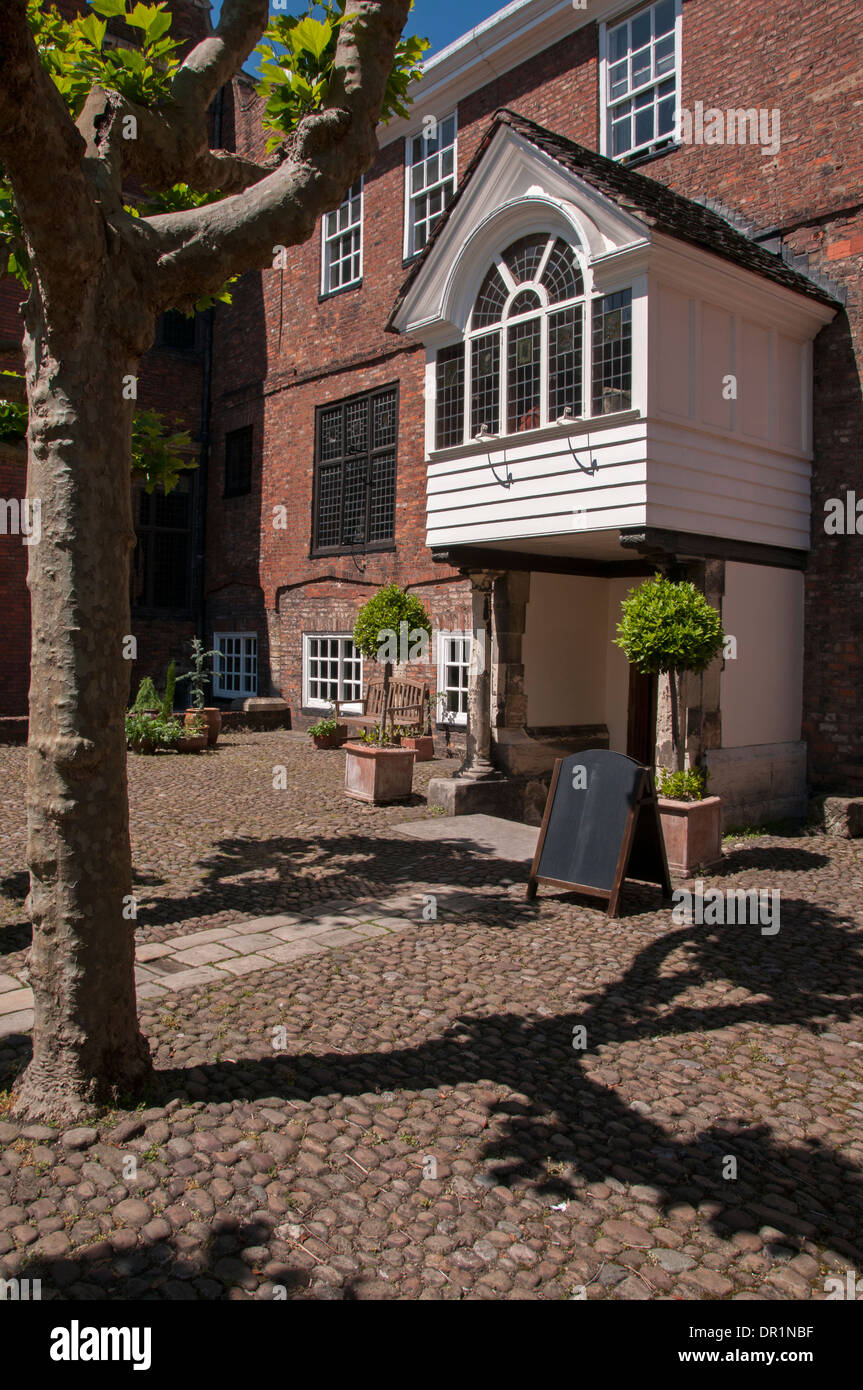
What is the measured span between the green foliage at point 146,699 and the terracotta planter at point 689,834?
9700 mm

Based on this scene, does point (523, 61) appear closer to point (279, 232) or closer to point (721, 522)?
point (721, 522)

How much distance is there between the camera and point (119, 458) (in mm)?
4031

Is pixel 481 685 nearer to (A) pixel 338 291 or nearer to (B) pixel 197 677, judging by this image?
(B) pixel 197 677

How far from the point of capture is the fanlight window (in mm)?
9531

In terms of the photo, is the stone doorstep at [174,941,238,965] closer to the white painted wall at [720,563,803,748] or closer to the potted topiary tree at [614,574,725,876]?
the potted topiary tree at [614,574,725,876]

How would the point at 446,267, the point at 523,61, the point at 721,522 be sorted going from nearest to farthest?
the point at 721,522
the point at 446,267
the point at 523,61

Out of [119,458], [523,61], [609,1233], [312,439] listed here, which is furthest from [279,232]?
[312,439]

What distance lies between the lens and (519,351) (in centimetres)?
1055

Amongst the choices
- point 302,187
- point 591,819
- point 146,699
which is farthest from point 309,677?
point 302,187

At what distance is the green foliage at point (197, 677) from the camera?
17828 mm

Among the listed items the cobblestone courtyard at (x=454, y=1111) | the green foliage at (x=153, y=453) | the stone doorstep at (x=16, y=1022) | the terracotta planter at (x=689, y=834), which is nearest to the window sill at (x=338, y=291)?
the green foliage at (x=153, y=453)

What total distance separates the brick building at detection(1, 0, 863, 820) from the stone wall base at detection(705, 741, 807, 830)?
45mm

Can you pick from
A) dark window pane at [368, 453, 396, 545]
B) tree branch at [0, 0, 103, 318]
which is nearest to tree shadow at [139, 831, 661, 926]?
tree branch at [0, 0, 103, 318]
